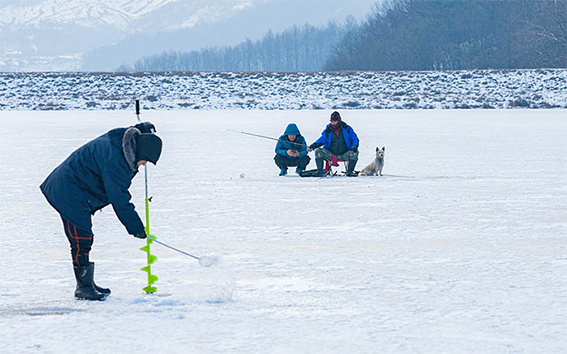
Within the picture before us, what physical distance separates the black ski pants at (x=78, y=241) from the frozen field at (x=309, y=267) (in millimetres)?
267

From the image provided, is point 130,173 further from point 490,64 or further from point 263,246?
point 490,64

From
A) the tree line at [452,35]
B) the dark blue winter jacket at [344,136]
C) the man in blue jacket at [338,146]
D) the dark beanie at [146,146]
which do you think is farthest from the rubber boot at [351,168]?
the tree line at [452,35]

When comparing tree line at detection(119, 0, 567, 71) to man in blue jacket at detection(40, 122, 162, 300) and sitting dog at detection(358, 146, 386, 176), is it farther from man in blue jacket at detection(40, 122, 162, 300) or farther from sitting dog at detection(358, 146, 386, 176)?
man in blue jacket at detection(40, 122, 162, 300)

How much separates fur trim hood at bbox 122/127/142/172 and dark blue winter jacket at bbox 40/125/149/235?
0.05m

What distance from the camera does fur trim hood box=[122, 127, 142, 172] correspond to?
14.4 feet

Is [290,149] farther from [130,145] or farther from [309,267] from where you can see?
[130,145]

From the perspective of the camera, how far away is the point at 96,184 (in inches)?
182

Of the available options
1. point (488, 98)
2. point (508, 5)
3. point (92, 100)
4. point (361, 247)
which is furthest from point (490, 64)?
point (361, 247)

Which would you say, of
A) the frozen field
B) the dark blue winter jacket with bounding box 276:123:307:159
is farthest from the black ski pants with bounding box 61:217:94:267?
the dark blue winter jacket with bounding box 276:123:307:159

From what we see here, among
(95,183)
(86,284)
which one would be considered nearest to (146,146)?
(95,183)

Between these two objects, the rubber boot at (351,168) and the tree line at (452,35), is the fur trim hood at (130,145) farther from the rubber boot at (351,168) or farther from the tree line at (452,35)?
the tree line at (452,35)

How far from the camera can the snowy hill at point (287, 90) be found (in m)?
37.7

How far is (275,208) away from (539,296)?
165 inches

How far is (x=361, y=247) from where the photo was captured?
6.41 metres
